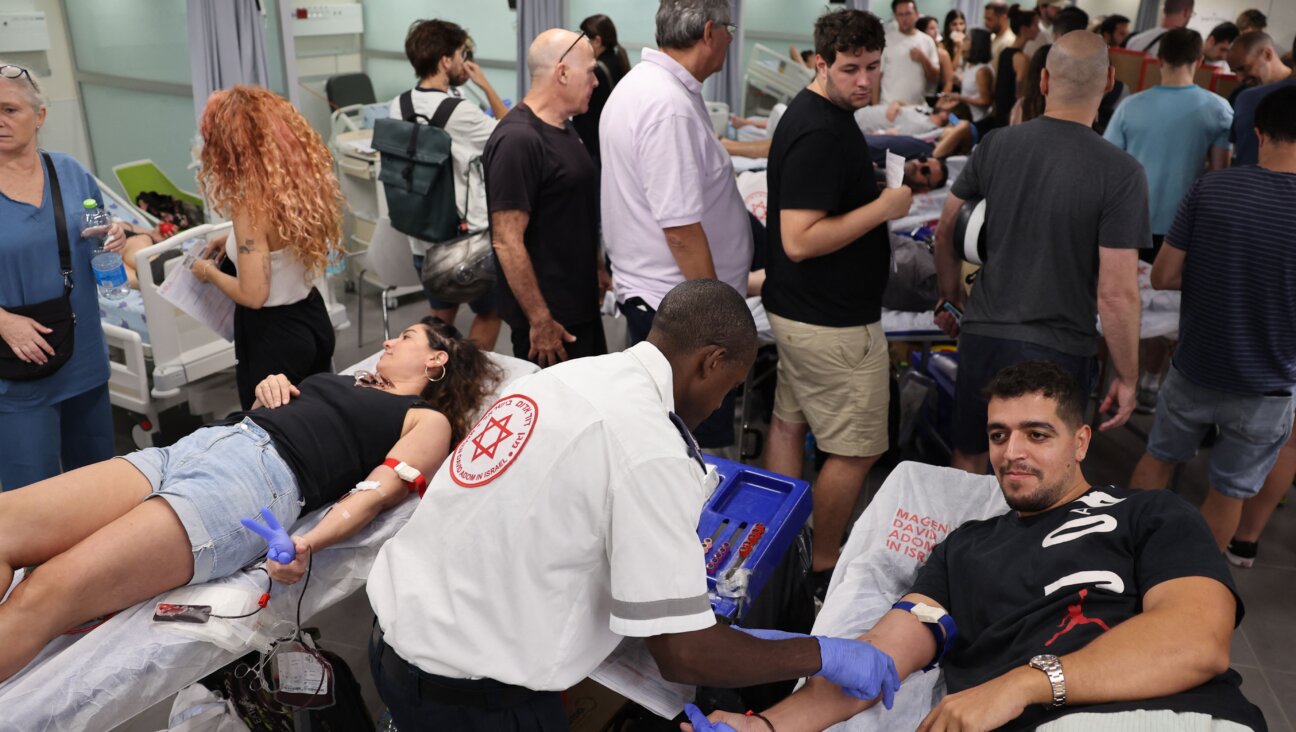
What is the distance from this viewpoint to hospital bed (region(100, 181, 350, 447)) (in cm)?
324

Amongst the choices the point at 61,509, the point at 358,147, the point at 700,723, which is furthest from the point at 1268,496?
the point at 358,147

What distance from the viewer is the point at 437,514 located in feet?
5.02

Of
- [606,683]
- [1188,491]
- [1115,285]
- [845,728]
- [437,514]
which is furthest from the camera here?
[1188,491]

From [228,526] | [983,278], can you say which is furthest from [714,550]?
[983,278]

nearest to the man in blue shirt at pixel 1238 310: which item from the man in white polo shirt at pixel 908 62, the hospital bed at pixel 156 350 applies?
the hospital bed at pixel 156 350

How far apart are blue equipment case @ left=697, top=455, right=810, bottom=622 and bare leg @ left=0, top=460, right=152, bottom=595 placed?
4.45ft

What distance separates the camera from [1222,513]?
3.05 meters

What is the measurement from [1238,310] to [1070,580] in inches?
51.6

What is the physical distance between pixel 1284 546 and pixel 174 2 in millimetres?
5984

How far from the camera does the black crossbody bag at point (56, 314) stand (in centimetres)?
266

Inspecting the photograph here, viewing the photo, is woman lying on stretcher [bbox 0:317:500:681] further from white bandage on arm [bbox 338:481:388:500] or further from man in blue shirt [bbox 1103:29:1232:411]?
man in blue shirt [bbox 1103:29:1232:411]

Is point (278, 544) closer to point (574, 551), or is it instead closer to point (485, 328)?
point (574, 551)

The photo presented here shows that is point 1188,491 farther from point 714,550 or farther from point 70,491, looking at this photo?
point 70,491

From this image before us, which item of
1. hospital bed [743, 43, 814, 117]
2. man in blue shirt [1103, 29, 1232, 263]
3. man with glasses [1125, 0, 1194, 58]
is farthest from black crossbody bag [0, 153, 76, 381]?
man with glasses [1125, 0, 1194, 58]
